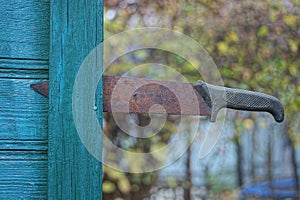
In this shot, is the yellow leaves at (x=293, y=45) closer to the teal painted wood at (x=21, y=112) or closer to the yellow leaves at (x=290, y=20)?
the yellow leaves at (x=290, y=20)

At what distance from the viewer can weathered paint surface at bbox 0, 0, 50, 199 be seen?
1101mm

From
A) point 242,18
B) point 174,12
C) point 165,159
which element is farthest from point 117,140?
point 242,18

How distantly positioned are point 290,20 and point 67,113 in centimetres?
304

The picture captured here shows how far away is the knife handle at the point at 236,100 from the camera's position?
1.25 metres

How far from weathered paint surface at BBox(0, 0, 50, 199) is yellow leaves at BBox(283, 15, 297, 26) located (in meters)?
3.00

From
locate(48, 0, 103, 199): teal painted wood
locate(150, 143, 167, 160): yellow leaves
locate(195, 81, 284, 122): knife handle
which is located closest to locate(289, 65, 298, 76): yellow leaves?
locate(150, 143, 167, 160): yellow leaves

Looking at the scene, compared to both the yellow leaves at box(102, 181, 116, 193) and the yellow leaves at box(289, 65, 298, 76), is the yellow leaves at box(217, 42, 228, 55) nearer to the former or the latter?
the yellow leaves at box(289, 65, 298, 76)

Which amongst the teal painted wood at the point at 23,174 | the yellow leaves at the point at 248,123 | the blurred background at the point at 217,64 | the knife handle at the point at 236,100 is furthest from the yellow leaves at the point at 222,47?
the teal painted wood at the point at 23,174

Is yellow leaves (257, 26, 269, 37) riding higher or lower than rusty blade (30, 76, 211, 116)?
Result: higher

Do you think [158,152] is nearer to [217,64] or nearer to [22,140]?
[217,64]

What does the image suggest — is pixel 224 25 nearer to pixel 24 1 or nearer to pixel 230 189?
pixel 230 189

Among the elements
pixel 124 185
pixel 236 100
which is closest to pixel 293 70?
pixel 124 185

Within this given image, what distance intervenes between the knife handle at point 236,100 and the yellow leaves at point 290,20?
2.67m

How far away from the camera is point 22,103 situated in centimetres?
112
